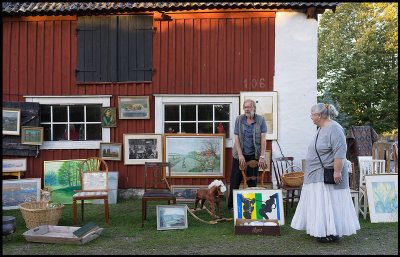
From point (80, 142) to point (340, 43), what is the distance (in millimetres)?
19439

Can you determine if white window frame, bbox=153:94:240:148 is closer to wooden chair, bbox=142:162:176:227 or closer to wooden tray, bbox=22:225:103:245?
wooden chair, bbox=142:162:176:227

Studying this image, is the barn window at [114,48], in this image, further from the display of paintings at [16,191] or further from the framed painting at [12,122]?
the display of paintings at [16,191]

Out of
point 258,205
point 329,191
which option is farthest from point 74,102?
point 329,191

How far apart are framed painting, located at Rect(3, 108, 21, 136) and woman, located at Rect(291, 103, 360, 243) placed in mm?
6517

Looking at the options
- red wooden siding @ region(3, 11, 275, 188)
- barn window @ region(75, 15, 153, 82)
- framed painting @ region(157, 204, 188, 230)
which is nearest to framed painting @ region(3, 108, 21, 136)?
red wooden siding @ region(3, 11, 275, 188)

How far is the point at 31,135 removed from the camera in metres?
8.04

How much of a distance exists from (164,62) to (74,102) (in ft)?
7.55

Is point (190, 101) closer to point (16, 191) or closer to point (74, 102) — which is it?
point (74, 102)

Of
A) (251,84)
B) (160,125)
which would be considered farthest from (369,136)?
(160,125)

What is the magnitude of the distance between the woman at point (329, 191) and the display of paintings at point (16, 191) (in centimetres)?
540

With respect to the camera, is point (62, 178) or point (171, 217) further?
point (62, 178)

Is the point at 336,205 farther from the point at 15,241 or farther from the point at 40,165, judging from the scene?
the point at 40,165

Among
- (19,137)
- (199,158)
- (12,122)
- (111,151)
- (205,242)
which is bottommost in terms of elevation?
(205,242)

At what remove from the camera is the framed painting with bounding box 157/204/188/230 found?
5.51 metres
